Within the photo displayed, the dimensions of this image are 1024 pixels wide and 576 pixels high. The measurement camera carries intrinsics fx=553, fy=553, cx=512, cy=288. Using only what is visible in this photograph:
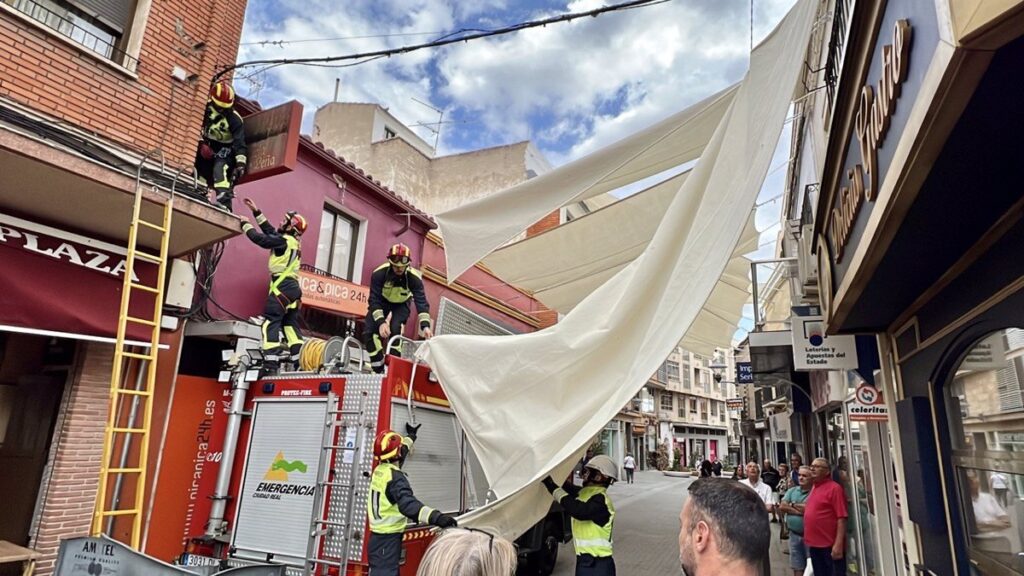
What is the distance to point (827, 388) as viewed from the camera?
890 cm

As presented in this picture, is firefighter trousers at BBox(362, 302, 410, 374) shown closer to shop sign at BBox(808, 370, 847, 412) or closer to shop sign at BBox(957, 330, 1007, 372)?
shop sign at BBox(957, 330, 1007, 372)

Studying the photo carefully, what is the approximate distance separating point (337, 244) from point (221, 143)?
349cm

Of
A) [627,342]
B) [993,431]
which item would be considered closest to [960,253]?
[993,431]

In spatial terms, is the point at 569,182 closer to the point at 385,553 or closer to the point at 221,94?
the point at 385,553

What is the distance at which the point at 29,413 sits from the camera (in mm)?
7395

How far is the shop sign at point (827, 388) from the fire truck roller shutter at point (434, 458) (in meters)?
5.16

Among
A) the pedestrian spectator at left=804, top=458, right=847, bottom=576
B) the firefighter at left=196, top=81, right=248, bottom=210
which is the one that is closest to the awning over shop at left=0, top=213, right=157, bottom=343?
the firefighter at left=196, top=81, right=248, bottom=210

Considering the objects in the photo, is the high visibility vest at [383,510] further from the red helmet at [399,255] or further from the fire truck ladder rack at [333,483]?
the red helmet at [399,255]

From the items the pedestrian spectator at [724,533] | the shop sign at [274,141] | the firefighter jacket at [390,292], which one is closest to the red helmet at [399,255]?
the firefighter jacket at [390,292]

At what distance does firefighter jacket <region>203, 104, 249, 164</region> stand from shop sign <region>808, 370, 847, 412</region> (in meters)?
8.71

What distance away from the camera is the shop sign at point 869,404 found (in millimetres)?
5414

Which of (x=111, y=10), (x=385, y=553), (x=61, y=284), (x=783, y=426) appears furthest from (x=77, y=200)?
(x=783, y=426)

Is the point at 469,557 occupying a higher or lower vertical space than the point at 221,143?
lower

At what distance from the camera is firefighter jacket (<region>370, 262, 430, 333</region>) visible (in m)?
8.29
